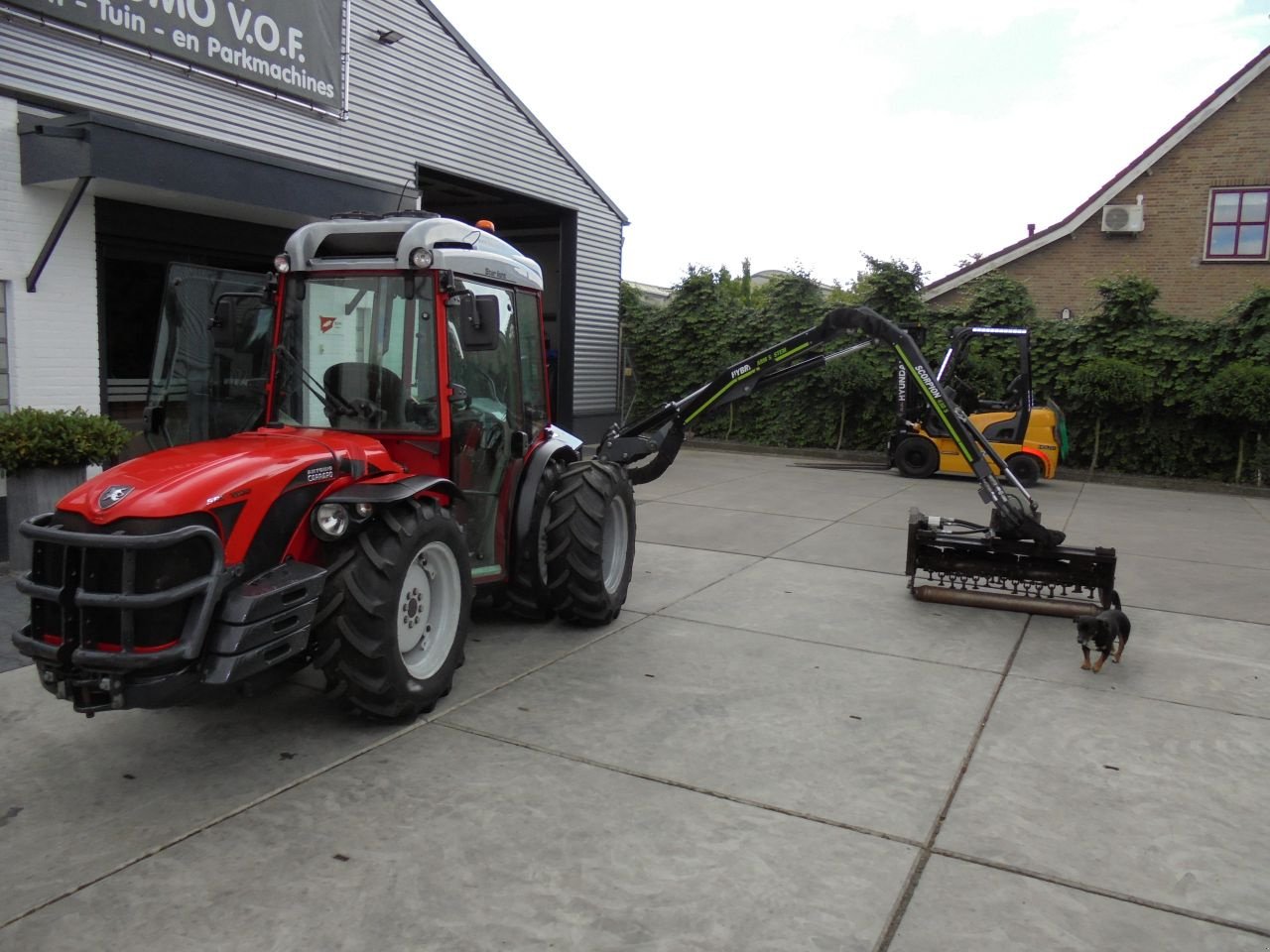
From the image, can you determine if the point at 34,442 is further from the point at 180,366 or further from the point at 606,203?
the point at 606,203

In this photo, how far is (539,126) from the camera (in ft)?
48.2

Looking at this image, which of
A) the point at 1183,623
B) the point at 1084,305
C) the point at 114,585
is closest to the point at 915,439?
the point at 1183,623

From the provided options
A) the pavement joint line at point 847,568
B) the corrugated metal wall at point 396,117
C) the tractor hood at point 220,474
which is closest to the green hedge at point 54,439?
the corrugated metal wall at point 396,117

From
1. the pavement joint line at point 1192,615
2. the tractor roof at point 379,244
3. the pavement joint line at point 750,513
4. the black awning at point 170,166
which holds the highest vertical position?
the black awning at point 170,166

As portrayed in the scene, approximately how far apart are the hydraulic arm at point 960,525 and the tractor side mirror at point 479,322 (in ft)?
8.39

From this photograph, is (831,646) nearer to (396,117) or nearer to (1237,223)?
(396,117)

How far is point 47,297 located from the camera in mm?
7836

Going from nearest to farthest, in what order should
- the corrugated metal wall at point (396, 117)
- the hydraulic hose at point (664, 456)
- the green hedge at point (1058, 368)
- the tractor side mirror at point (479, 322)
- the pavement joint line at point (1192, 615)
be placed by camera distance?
the tractor side mirror at point (479, 322), the pavement joint line at point (1192, 615), the hydraulic hose at point (664, 456), the corrugated metal wall at point (396, 117), the green hedge at point (1058, 368)

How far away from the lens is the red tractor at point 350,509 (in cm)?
336

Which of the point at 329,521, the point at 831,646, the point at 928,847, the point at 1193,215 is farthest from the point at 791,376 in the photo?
the point at 1193,215

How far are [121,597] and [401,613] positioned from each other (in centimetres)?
122

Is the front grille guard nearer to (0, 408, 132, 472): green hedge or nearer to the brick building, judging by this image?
(0, 408, 132, 472): green hedge

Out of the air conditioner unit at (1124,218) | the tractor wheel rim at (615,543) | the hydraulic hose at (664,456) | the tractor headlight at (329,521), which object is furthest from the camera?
the air conditioner unit at (1124,218)

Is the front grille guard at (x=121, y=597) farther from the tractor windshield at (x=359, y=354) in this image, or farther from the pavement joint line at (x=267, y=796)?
the tractor windshield at (x=359, y=354)
